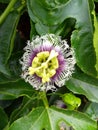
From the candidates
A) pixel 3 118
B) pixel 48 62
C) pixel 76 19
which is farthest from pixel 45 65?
pixel 3 118

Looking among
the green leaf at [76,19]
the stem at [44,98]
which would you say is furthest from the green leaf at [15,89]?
the green leaf at [76,19]

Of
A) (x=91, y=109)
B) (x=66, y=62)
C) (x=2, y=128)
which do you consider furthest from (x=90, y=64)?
(x=2, y=128)

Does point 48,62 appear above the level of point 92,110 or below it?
above

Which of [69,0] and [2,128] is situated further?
[2,128]

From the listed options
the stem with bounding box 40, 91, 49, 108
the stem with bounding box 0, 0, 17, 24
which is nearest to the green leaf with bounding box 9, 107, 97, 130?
the stem with bounding box 40, 91, 49, 108

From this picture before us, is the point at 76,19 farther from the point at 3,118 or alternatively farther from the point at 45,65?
the point at 3,118

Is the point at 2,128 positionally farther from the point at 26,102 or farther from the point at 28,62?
the point at 28,62

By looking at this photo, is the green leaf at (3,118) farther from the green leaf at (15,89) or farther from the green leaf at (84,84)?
the green leaf at (84,84)
